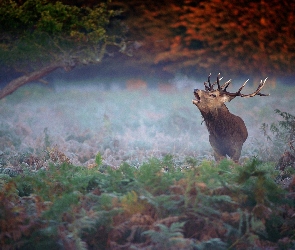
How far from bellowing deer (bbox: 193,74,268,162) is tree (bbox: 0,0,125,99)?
366cm

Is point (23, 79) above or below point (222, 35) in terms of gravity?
below

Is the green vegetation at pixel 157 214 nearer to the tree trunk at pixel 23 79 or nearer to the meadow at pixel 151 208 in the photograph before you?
the meadow at pixel 151 208

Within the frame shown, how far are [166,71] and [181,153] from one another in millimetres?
3397

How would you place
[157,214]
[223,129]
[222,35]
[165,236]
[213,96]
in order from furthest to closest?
[222,35] < [223,129] < [213,96] < [157,214] < [165,236]

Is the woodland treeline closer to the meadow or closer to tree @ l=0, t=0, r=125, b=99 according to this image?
tree @ l=0, t=0, r=125, b=99

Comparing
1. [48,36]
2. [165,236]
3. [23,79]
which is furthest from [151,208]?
[23,79]

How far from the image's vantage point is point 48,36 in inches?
344

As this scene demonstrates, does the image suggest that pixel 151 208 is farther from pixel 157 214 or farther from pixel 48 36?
pixel 48 36

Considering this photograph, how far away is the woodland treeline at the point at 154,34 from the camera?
8625mm

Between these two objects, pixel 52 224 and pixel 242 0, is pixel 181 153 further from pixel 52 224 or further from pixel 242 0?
pixel 52 224

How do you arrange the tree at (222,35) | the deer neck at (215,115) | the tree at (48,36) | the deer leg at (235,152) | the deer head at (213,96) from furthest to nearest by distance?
the tree at (222,35)
the tree at (48,36)
the deer leg at (235,152)
the deer neck at (215,115)
the deer head at (213,96)

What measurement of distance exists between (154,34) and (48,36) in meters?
2.40

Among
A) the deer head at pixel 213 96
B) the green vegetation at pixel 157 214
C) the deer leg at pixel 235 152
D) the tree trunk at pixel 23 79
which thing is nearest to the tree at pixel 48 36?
the tree trunk at pixel 23 79

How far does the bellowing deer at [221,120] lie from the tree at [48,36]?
366 centimetres
